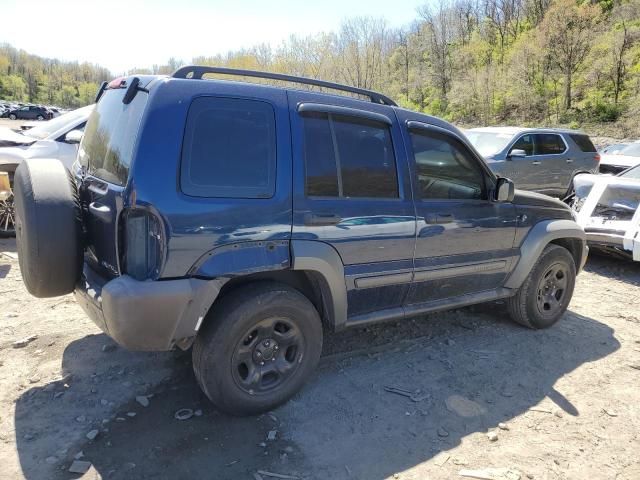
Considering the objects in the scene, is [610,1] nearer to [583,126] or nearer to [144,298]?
[583,126]

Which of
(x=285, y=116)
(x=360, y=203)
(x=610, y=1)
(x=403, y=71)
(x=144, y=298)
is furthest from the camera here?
(x=403, y=71)

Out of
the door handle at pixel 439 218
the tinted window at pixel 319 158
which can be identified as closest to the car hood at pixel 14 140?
the tinted window at pixel 319 158

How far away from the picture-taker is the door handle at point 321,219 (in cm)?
307

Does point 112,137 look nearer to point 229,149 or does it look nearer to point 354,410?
point 229,149

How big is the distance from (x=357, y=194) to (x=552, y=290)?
2.55 meters

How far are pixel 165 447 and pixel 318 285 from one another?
1310 mm

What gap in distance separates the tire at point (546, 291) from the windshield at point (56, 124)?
6715 millimetres

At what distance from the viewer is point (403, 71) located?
49.4 metres

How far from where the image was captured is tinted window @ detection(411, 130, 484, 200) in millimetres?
3682

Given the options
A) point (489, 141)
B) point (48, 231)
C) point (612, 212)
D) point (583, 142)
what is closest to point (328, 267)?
point (48, 231)

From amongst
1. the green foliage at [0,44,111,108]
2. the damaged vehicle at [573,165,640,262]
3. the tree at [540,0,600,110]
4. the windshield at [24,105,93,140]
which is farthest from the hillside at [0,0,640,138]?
the green foliage at [0,44,111,108]

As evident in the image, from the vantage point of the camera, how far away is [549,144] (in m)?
11.0

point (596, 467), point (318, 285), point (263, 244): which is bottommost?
point (596, 467)

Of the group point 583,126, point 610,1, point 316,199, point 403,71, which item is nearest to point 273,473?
point 316,199
